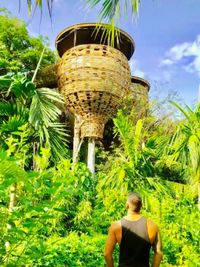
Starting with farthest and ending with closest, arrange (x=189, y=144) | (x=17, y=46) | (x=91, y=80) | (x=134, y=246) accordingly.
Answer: (x=17, y=46)
(x=91, y=80)
(x=189, y=144)
(x=134, y=246)

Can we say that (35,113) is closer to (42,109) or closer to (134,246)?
(42,109)

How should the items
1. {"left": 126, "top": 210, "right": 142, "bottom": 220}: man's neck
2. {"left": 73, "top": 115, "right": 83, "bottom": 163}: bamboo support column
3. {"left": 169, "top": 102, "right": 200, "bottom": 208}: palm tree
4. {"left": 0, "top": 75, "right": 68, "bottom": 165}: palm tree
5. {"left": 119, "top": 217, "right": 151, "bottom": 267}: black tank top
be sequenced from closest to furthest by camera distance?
{"left": 119, "top": 217, "right": 151, "bottom": 267}: black tank top
{"left": 126, "top": 210, "right": 142, "bottom": 220}: man's neck
{"left": 169, "top": 102, "right": 200, "bottom": 208}: palm tree
{"left": 0, "top": 75, "right": 68, "bottom": 165}: palm tree
{"left": 73, "top": 115, "right": 83, "bottom": 163}: bamboo support column

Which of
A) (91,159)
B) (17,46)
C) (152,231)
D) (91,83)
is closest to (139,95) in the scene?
(91,83)

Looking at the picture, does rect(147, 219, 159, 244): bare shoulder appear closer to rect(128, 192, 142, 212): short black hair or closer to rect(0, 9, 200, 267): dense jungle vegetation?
rect(128, 192, 142, 212): short black hair

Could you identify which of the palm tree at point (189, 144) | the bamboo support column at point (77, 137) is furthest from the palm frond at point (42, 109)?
the palm tree at point (189, 144)

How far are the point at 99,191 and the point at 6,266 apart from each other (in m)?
8.00

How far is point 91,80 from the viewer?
12.7 metres

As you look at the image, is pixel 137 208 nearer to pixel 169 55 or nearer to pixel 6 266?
pixel 6 266

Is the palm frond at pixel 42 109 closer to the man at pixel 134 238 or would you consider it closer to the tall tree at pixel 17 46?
the tall tree at pixel 17 46

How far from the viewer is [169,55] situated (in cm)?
1107

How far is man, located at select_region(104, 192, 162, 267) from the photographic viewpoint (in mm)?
3633

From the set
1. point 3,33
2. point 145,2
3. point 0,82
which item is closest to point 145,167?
point 0,82

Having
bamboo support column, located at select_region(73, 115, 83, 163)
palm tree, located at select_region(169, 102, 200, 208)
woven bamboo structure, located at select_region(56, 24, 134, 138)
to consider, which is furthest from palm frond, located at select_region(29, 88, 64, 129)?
palm tree, located at select_region(169, 102, 200, 208)

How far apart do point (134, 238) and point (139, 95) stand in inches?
481
